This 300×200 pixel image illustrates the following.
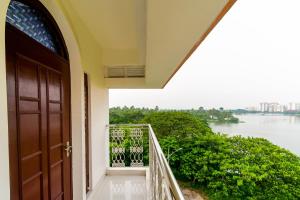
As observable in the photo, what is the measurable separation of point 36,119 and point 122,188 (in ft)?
7.53

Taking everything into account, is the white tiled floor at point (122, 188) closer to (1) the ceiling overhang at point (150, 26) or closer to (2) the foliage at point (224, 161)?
(1) the ceiling overhang at point (150, 26)

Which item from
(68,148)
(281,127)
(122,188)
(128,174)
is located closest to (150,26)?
(68,148)

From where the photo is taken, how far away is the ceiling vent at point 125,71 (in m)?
4.01

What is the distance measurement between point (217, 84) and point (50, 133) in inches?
389

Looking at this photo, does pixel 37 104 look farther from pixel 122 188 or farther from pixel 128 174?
pixel 128 174

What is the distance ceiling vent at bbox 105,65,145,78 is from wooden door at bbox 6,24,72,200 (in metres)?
1.94

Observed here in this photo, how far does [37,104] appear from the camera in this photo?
1474 millimetres

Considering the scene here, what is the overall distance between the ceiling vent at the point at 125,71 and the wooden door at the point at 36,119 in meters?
1.94

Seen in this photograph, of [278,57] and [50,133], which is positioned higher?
[278,57]

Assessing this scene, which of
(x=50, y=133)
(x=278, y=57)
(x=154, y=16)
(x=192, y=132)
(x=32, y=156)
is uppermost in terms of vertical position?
(x=278, y=57)

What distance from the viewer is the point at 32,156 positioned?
4.52 feet

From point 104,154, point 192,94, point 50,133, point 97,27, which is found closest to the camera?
point 50,133

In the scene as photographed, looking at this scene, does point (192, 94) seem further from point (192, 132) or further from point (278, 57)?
Result: point (278, 57)

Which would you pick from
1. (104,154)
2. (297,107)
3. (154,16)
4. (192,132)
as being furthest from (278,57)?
(154,16)
